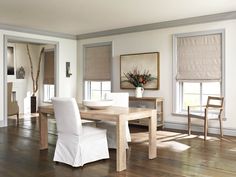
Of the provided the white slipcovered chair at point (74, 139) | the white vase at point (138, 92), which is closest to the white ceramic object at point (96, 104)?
the white slipcovered chair at point (74, 139)

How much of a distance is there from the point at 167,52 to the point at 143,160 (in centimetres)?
306

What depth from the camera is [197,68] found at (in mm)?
5504

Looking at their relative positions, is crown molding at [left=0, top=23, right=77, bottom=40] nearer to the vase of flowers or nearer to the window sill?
the vase of flowers

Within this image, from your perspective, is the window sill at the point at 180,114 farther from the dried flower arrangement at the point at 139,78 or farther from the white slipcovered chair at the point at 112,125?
the white slipcovered chair at the point at 112,125

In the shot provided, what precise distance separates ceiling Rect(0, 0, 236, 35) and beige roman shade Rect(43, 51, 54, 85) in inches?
98.2

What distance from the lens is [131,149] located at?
13.7ft

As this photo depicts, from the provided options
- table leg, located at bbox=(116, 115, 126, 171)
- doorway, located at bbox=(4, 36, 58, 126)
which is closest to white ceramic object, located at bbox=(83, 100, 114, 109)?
table leg, located at bbox=(116, 115, 126, 171)

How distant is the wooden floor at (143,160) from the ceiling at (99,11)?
2398 mm

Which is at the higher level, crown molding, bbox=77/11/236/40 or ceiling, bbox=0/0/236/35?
ceiling, bbox=0/0/236/35

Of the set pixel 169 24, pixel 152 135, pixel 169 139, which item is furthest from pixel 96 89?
pixel 152 135

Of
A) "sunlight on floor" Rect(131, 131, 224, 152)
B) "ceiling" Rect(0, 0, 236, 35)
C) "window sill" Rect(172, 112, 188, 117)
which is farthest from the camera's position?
"window sill" Rect(172, 112, 188, 117)

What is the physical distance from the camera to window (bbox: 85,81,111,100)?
7422mm

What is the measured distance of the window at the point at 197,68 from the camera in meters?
5.27

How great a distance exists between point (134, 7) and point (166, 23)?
1.35 meters
